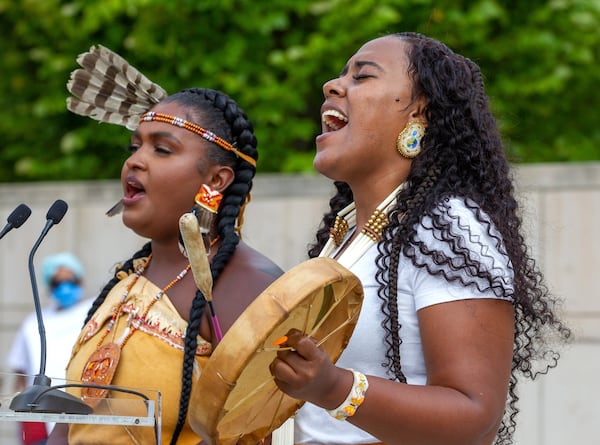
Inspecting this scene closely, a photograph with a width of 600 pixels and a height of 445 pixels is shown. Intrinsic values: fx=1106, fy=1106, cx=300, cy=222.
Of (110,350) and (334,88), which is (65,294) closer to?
(110,350)

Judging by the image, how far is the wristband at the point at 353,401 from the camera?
A: 250 centimetres

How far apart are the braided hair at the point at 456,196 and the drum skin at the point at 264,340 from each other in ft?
0.92

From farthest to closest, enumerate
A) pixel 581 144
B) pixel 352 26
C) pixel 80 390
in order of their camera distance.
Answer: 1. pixel 581 144
2. pixel 352 26
3. pixel 80 390

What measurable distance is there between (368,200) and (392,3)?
251 inches

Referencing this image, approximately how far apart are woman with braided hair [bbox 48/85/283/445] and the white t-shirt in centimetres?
56

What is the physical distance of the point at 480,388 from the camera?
2.62 metres

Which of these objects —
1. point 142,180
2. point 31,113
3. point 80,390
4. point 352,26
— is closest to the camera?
point 80,390

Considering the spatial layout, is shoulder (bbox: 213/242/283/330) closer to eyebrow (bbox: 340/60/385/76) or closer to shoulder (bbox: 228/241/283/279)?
shoulder (bbox: 228/241/283/279)

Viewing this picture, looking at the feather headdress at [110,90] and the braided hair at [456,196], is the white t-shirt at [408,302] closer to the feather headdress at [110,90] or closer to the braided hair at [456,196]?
the braided hair at [456,196]

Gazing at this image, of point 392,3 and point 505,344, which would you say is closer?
point 505,344

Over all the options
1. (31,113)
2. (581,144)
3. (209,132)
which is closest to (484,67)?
(581,144)

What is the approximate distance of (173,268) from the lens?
3.66m

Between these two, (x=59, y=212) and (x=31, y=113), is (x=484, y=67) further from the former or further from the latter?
(x=59, y=212)

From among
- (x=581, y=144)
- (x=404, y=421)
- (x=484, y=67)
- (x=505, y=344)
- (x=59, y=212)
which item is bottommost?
(x=404, y=421)
